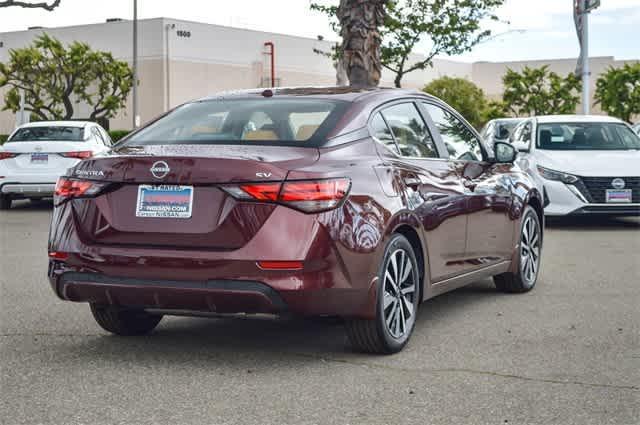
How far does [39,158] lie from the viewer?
63.0 feet

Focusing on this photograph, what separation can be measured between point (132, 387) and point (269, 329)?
188 centimetres

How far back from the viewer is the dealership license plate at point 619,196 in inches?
608

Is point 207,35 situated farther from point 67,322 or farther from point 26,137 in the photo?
point 67,322

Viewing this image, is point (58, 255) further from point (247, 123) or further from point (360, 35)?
point (360, 35)

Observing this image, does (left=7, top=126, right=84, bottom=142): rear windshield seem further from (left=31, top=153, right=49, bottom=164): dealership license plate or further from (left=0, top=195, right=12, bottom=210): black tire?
(left=0, top=195, right=12, bottom=210): black tire

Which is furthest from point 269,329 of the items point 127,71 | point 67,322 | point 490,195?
point 127,71

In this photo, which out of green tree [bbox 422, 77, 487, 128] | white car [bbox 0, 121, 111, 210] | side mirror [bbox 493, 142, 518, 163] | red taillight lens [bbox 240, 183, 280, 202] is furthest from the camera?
green tree [bbox 422, 77, 487, 128]

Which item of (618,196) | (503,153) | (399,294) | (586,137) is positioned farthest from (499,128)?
(399,294)

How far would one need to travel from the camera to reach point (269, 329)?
768cm

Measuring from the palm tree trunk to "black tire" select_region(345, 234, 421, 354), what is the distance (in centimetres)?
1597

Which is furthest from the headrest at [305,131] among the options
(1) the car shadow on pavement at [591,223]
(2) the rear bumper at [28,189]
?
(2) the rear bumper at [28,189]

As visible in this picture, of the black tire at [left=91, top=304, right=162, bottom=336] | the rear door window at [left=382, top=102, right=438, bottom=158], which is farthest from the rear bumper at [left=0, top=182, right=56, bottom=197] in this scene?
the rear door window at [left=382, top=102, right=438, bottom=158]

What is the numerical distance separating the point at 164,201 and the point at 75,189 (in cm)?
63

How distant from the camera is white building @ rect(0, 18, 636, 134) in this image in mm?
65438
